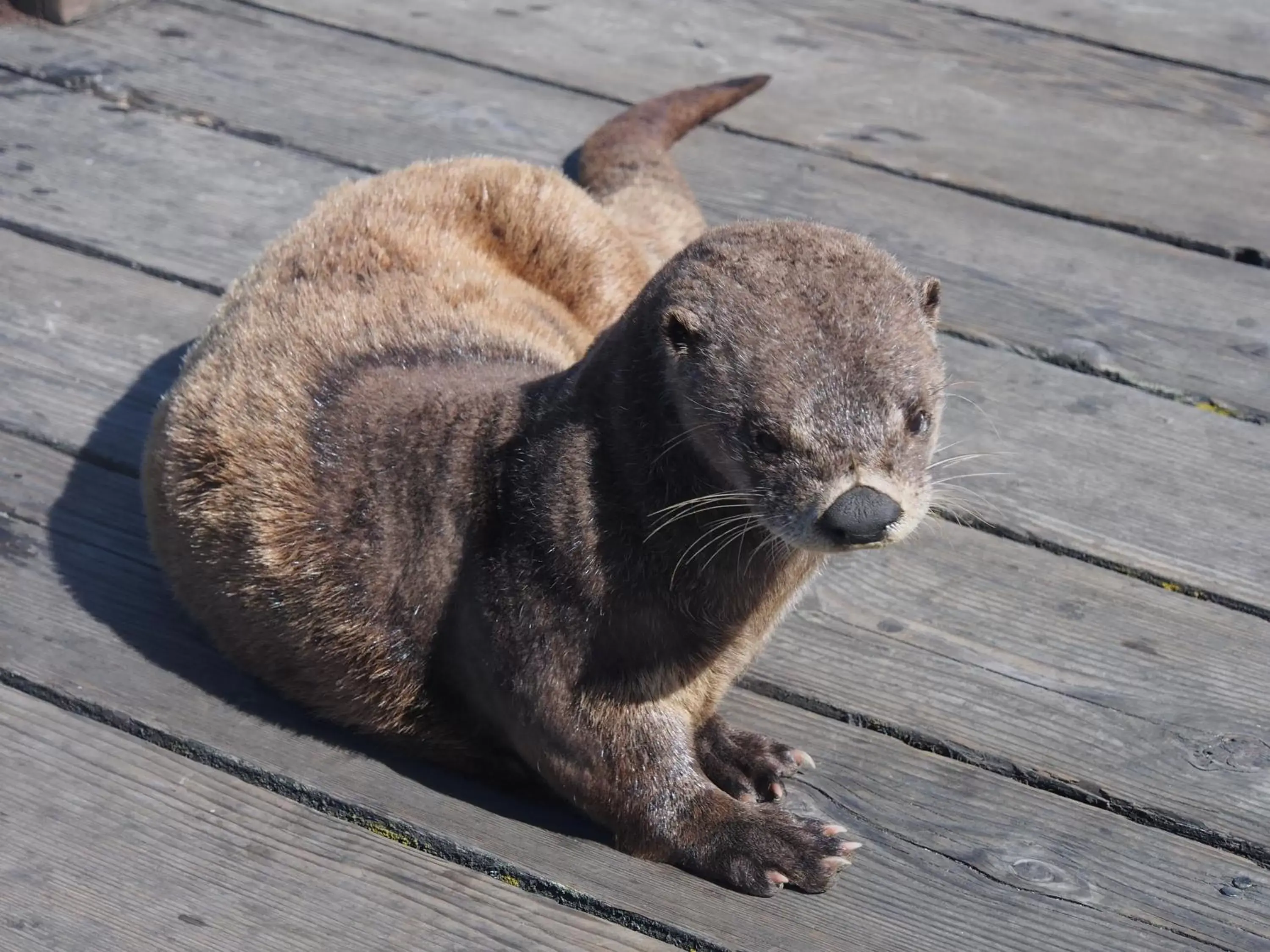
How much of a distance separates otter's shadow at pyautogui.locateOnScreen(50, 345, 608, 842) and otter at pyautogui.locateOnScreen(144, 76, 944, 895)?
4 cm

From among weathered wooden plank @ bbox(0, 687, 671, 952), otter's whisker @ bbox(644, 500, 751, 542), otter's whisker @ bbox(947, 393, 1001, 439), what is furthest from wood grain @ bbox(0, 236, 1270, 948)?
otter's whisker @ bbox(644, 500, 751, 542)

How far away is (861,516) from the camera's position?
2.12 meters

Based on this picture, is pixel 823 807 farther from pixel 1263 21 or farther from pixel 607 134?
pixel 1263 21

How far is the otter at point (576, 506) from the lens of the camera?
2.20m

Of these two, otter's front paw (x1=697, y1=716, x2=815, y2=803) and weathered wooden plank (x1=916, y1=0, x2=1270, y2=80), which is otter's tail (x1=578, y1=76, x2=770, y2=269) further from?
otter's front paw (x1=697, y1=716, x2=815, y2=803)

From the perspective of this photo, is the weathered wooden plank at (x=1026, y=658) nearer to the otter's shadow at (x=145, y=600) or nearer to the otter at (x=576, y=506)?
the otter's shadow at (x=145, y=600)

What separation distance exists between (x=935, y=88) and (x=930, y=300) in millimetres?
2316

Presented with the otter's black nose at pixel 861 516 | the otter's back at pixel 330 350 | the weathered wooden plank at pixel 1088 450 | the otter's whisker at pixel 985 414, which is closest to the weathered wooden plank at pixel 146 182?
the weathered wooden plank at pixel 1088 450

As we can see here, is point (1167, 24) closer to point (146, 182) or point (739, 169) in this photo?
point (739, 169)

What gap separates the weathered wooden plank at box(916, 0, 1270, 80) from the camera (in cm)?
464

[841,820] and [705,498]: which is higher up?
[705,498]

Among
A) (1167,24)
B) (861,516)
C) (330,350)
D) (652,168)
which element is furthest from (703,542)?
(1167,24)

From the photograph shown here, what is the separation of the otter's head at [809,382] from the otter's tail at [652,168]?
1.33 m

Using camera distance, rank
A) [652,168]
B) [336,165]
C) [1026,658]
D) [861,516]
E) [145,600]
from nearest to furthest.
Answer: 1. [861,516]
2. [1026,658]
3. [145,600]
4. [652,168]
5. [336,165]
